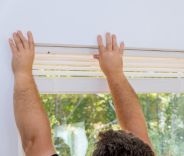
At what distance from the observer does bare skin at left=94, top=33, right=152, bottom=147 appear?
2.17 m

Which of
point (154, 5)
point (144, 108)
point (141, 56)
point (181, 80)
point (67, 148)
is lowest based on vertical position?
point (67, 148)

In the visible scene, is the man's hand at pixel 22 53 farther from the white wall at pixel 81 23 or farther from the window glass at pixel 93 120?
the window glass at pixel 93 120

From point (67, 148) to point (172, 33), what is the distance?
0.87m

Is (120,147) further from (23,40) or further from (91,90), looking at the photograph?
(91,90)

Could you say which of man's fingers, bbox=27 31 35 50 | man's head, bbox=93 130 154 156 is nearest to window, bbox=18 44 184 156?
man's fingers, bbox=27 31 35 50

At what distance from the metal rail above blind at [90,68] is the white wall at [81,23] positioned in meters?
0.06

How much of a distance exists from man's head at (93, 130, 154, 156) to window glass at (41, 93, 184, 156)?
0.82 m

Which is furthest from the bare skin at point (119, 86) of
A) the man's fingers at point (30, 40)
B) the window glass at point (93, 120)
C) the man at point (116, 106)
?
the man's fingers at point (30, 40)

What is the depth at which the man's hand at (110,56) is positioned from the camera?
2162 mm

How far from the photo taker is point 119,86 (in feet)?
7.18

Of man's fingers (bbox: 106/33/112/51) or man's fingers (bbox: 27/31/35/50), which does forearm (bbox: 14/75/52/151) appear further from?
man's fingers (bbox: 106/33/112/51)

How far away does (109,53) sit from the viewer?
7.12ft

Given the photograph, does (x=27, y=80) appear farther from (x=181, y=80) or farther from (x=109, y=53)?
(x=181, y=80)

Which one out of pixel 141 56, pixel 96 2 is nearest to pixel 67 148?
pixel 141 56
